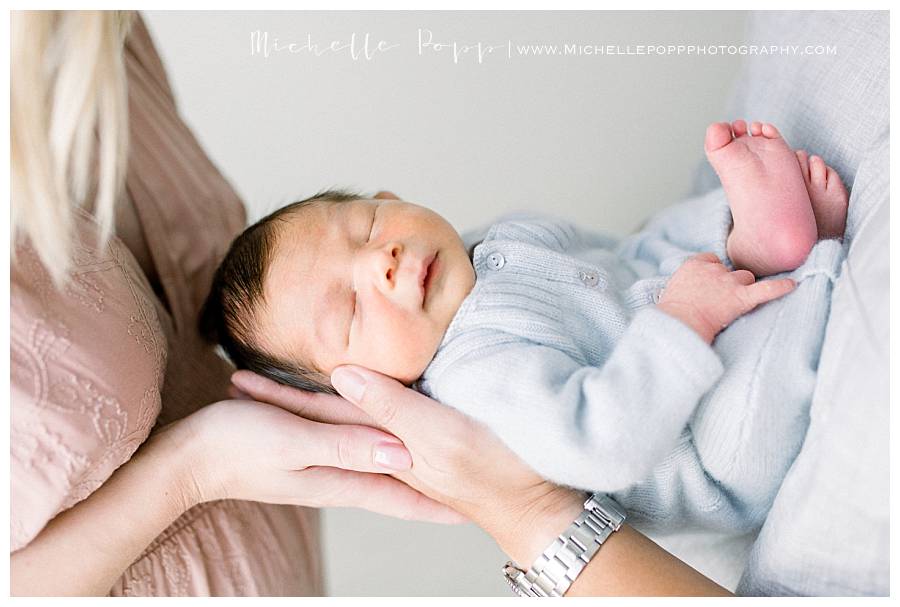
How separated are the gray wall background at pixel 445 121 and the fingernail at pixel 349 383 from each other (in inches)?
42.1

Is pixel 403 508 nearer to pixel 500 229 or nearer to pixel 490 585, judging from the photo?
pixel 500 229

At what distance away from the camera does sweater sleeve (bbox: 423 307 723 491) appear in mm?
903

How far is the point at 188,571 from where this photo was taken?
1.12 metres

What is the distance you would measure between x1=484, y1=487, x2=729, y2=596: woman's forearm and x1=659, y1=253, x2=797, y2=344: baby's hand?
0.91 ft

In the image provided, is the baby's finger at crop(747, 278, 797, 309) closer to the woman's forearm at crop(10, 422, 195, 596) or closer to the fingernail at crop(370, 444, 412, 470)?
the fingernail at crop(370, 444, 412, 470)

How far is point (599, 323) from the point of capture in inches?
42.2

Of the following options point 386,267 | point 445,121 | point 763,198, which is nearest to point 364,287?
point 386,267

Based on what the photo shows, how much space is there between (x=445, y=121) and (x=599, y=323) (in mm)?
1156

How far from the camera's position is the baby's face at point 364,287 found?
1048mm

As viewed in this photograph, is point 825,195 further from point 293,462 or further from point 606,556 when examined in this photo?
point 293,462

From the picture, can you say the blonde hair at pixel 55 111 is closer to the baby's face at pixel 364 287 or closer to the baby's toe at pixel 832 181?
the baby's face at pixel 364 287

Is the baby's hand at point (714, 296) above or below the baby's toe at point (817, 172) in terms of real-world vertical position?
Result: below
